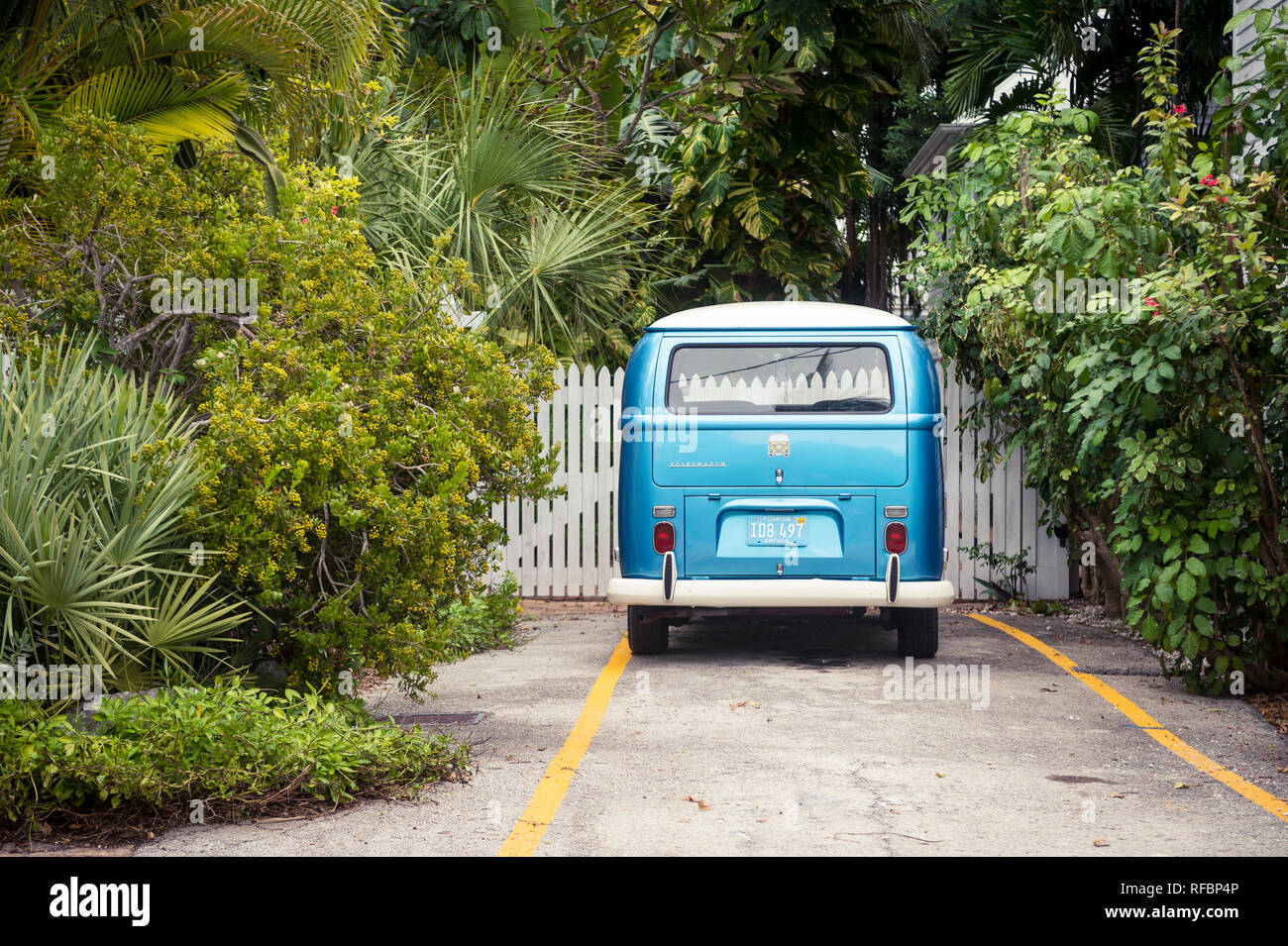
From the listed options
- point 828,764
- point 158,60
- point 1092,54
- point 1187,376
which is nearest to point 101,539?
point 828,764

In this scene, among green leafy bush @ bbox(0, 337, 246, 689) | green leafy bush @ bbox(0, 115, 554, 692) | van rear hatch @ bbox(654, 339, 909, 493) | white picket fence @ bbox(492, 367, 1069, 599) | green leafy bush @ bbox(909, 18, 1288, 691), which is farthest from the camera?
white picket fence @ bbox(492, 367, 1069, 599)

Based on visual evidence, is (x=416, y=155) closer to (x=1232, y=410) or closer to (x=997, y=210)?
(x=997, y=210)

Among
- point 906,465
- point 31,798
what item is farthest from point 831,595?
point 31,798

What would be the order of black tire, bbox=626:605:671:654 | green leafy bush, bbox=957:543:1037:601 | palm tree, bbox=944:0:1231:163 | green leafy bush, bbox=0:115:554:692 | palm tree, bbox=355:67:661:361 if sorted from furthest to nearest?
palm tree, bbox=944:0:1231:163 → palm tree, bbox=355:67:661:361 → green leafy bush, bbox=957:543:1037:601 → black tire, bbox=626:605:671:654 → green leafy bush, bbox=0:115:554:692

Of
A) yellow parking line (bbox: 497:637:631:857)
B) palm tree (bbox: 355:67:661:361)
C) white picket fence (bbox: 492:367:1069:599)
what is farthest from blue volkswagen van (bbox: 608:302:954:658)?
palm tree (bbox: 355:67:661:361)

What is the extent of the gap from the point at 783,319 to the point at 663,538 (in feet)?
5.61

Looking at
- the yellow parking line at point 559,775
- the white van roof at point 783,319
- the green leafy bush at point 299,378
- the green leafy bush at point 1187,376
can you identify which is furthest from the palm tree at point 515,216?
the green leafy bush at point 1187,376

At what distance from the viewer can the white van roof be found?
29.3 ft

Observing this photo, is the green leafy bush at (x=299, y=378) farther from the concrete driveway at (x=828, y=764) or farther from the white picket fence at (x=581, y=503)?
the white picket fence at (x=581, y=503)

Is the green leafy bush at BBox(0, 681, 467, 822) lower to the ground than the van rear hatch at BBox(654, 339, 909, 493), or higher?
lower

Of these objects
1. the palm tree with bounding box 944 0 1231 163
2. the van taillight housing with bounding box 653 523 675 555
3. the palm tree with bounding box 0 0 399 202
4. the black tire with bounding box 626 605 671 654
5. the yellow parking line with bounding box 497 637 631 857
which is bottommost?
the yellow parking line with bounding box 497 637 631 857

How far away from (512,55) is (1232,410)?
37.7 ft

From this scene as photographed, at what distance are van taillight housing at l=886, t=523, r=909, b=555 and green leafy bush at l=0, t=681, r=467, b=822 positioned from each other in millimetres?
3675

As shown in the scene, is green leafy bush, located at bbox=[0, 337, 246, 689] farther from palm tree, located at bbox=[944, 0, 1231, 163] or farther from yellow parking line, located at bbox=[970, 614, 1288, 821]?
palm tree, located at bbox=[944, 0, 1231, 163]
